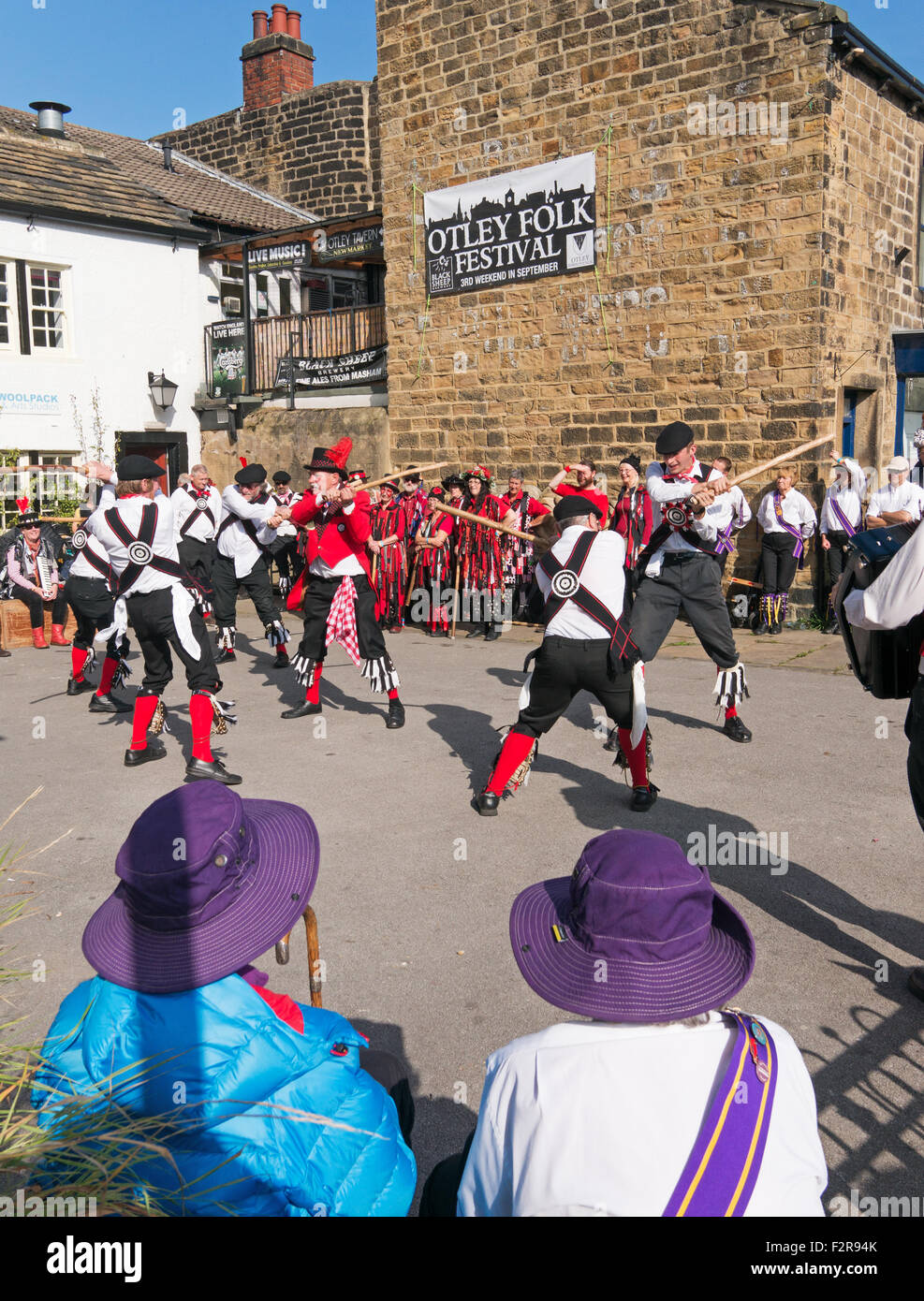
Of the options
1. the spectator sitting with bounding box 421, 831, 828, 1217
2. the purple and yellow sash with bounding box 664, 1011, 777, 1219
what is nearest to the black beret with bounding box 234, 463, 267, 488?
the spectator sitting with bounding box 421, 831, 828, 1217

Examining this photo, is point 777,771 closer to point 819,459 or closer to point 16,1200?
point 16,1200

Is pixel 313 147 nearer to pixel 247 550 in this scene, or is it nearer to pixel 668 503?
pixel 247 550

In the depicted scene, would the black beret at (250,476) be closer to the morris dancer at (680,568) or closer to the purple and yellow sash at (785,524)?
the morris dancer at (680,568)

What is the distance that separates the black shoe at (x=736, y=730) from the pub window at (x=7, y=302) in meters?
15.9

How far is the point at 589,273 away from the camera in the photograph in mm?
14008

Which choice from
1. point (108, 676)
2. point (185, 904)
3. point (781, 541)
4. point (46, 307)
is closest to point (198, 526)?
point (108, 676)

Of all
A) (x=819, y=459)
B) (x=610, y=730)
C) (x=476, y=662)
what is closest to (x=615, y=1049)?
(x=610, y=730)

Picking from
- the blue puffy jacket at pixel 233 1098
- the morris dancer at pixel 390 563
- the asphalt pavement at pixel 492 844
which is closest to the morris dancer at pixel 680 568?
the asphalt pavement at pixel 492 844

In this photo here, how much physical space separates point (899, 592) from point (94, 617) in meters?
7.80

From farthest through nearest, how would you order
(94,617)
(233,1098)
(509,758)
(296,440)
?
(296,440), (94,617), (509,758), (233,1098)

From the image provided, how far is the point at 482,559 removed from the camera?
1363 centimetres
